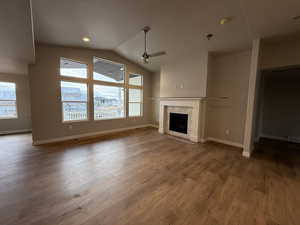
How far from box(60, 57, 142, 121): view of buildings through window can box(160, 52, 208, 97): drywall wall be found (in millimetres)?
1563

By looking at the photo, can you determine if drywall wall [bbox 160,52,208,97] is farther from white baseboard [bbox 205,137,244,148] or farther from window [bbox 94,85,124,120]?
window [bbox 94,85,124,120]

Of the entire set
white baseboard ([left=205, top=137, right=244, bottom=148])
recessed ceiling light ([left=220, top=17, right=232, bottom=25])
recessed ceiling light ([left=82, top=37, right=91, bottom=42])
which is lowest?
white baseboard ([left=205, top=137, right=244, bottom=148])

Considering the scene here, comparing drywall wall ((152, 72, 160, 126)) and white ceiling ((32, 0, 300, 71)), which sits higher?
white ceiling ((32, 0, 300, 71))

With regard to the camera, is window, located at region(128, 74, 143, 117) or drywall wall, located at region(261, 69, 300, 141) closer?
drywall wall, located at region(261, 69, 300, 141)

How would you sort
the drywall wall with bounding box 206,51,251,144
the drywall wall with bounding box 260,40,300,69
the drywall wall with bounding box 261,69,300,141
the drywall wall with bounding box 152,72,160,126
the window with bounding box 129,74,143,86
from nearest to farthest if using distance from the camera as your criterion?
the drywall wall with bounding box 260,40,300,69 < the drywall wall with bounding box 206,51,251,144 < the drywall wall with bounding box 261,69,300,141 < the window with bounding box 129,74,143,86 < the drywall wall with bounding box 152,72,160,126

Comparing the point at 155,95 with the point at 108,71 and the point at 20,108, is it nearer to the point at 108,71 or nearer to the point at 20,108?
the point at 108,71

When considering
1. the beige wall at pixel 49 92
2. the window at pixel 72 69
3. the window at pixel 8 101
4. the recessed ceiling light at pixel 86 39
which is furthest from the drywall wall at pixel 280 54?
the window at pixel 8 101

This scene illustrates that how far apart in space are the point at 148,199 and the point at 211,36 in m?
3.88

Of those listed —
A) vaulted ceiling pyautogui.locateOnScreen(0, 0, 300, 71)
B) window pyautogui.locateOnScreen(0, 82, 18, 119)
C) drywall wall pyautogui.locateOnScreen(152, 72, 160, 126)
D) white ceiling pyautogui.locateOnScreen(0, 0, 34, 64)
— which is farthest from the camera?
drywall wall pyautogui.locateOnScreen(152, 72, 160, 126)

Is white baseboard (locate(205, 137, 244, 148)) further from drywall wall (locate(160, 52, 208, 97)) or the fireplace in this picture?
drywall wall (locate(160, 52, 208, 97))

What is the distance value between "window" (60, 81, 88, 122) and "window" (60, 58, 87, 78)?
28 centimetres

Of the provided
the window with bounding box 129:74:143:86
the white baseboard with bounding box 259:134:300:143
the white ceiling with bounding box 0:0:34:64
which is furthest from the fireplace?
the white ceiling with bounding box 0:0:34:64

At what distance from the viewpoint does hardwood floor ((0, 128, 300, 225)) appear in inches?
59.7

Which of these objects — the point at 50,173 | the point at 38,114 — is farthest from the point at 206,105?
the point at 38,114
